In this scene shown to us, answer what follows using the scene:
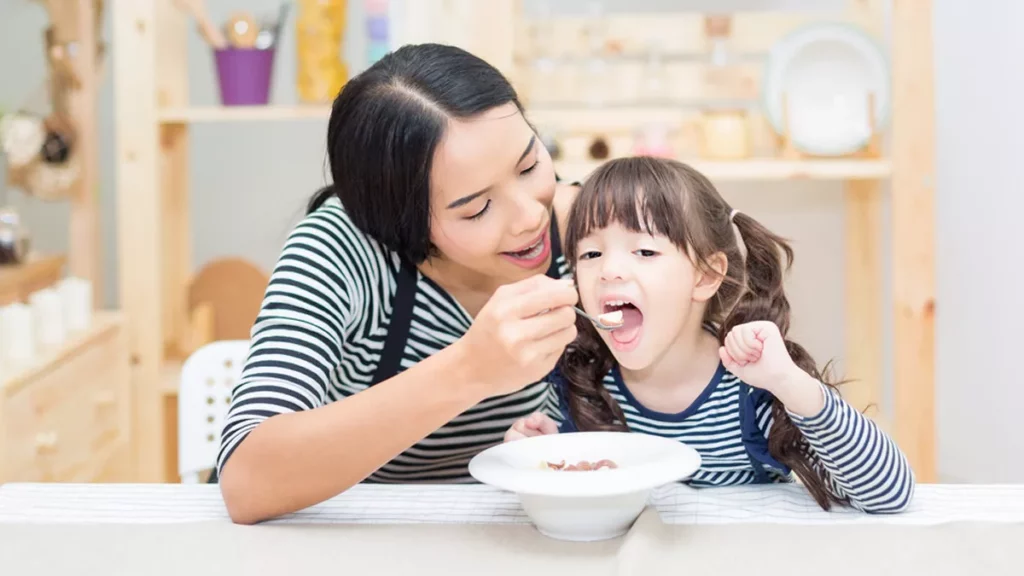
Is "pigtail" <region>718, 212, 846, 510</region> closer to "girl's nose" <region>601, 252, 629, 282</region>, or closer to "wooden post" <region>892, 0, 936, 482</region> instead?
"girl's nose" <region>601, 252, 629, 282</region>

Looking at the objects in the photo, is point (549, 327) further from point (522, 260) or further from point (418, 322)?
point (418, 322)

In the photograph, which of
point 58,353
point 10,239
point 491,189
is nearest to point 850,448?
point 491,189

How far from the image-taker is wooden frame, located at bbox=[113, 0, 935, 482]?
2340 millimetres

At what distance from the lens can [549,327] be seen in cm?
107

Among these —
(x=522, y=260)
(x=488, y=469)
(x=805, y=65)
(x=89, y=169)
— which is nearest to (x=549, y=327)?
(x=488, y=469)

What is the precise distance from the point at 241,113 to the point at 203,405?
1.04 metres

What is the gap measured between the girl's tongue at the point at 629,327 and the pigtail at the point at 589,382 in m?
0.11

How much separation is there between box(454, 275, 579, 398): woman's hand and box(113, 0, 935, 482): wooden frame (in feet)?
4.67

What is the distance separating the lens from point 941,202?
9.77ft

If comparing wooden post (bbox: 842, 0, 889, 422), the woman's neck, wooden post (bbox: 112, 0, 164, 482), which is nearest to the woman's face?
the woman's neck

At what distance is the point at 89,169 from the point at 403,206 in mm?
1715

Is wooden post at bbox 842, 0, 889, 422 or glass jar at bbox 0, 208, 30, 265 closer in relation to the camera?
glass jar at bbox 0, 208, 30, 265

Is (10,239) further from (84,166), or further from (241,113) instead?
(241,113)

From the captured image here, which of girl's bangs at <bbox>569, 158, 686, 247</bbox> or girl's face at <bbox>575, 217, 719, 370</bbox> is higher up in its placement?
girl's bangs at <bbox>569, 158, 686, 247</bbox>
